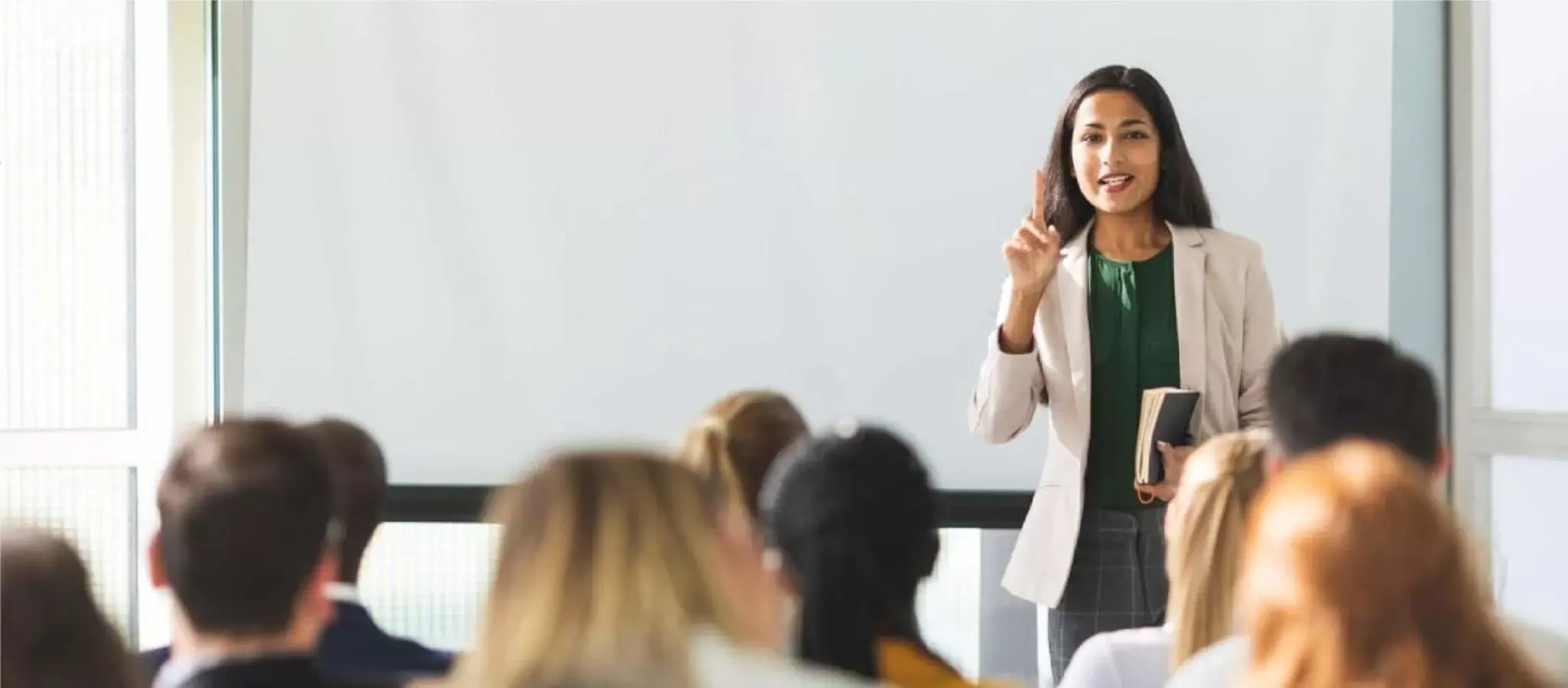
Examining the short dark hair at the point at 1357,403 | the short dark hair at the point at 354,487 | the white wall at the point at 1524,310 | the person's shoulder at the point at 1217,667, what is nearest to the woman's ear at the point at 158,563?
the short dark hair at the point at 354,487

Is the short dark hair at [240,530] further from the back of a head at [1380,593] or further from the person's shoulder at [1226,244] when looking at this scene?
the person's shoulder at [1226,244]

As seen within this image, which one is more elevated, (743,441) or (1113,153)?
(1113,153)

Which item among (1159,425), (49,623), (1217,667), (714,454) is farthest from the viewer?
(1159,425)

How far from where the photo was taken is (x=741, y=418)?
186cm

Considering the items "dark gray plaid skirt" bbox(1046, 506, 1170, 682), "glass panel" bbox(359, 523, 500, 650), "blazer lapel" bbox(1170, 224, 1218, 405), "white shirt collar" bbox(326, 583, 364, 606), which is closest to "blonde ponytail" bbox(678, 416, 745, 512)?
"white shirt collar" bbox(326, 583, 364, 606)

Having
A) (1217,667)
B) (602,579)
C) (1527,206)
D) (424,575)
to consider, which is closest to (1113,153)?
(1217,667)

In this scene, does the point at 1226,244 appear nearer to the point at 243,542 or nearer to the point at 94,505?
the point at 243,542

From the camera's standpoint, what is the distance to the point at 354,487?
2004 millimetres

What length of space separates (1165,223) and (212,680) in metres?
1.80

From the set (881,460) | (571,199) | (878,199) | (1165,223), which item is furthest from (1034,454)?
(881,460)

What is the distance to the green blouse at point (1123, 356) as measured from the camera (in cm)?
250

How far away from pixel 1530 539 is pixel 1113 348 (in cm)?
155

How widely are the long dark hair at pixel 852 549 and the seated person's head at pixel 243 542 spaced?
47 cm

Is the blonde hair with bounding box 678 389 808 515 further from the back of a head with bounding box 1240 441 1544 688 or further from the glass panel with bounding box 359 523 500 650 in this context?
the glass panel with bounding box 359 523 500 650
